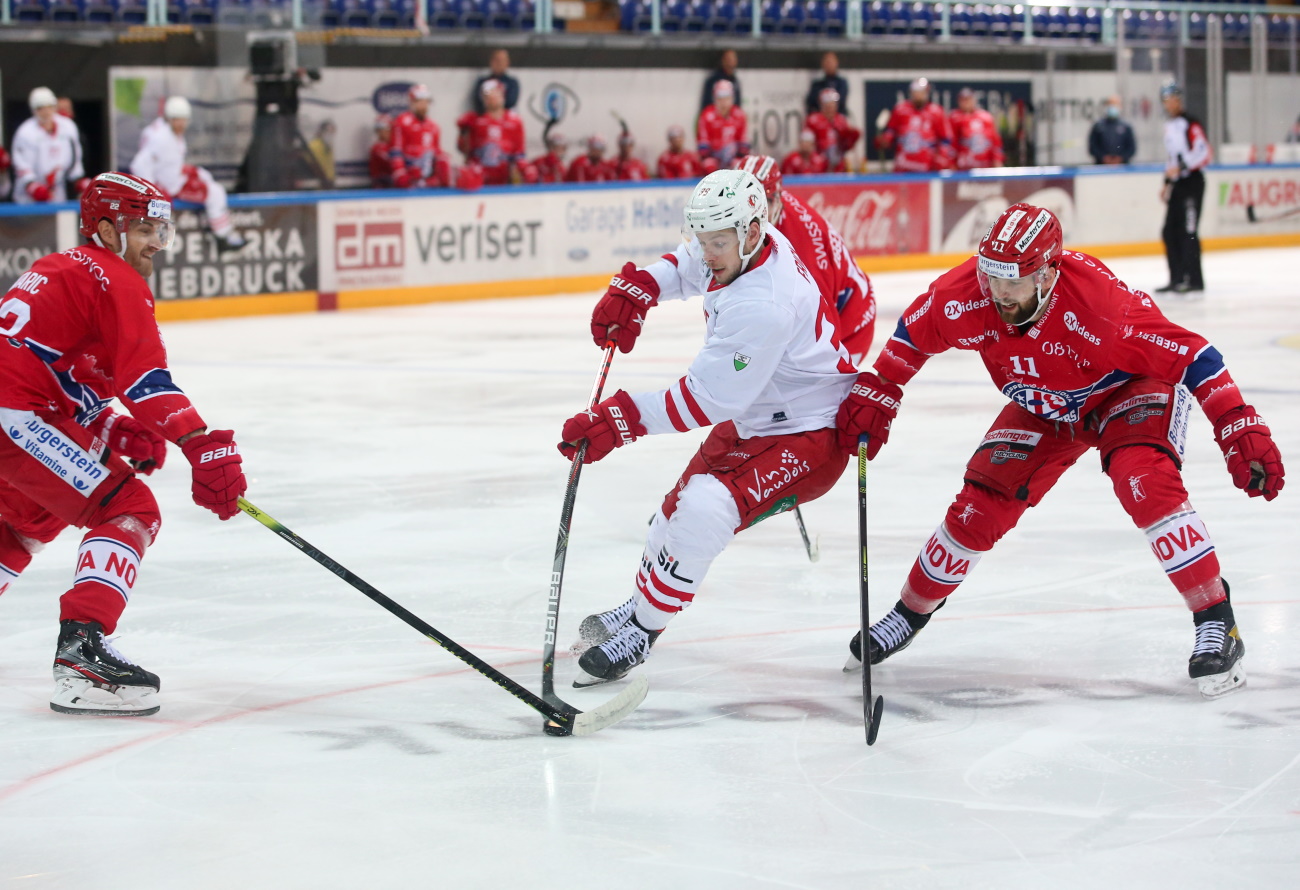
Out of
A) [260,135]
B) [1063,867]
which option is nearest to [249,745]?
[1063,867]

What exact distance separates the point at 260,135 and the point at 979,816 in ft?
38.4

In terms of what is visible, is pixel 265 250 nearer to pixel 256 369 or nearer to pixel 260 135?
pixel 260 135

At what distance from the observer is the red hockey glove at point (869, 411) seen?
373 cm

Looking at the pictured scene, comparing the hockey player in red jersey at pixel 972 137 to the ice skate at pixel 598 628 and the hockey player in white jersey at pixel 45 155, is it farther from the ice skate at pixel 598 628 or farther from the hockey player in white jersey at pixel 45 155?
the ice skate at pixel 598 628

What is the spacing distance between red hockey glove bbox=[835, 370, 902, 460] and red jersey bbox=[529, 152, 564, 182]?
1240 centimetres

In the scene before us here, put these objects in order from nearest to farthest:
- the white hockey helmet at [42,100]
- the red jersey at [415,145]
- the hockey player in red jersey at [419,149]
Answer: the white hockey helmet at [42,100] → the hockey player in red jersey at [419,149] → the red jersey at [415,145]

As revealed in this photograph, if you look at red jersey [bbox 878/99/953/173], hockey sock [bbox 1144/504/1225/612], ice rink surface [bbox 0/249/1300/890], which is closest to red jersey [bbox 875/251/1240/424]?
hockey sock [bbox 1144/504/1225/612]

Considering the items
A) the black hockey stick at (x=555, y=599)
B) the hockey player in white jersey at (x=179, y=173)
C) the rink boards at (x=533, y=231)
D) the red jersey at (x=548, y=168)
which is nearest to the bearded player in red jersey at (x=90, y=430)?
the black hockey stick at (x=555, y=599)

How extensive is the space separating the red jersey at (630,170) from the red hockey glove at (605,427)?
13047mm

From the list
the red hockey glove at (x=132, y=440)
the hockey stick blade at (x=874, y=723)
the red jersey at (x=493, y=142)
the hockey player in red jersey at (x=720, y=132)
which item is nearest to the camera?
the hockey stick blade at (x=874, y=723)

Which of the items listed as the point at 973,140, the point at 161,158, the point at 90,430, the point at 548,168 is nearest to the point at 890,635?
the point at 90,430

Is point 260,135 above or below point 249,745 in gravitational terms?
above

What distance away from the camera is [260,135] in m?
13.5

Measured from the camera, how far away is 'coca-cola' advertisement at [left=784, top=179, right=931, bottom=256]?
1577cm
